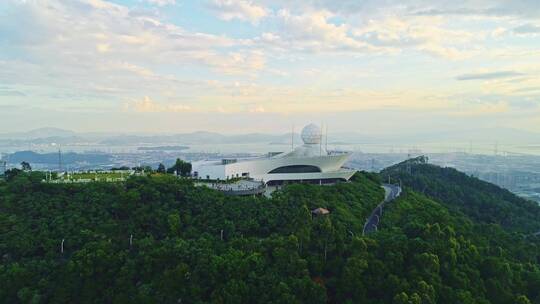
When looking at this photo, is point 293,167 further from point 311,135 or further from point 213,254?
point 213,254

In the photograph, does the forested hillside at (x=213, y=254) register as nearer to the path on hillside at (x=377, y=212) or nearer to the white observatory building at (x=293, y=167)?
the path on hillside at (x=377, y=212)

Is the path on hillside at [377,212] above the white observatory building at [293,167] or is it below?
below

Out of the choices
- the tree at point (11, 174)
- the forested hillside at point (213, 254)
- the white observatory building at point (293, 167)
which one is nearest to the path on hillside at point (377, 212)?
the forested hillside at point (213, 254)

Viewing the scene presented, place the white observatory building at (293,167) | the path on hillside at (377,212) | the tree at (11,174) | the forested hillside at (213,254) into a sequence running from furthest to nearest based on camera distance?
the white observatory building at (293,167)
the tree at (11,174)
the path on hillside at (377,212)
the forested hillside at (213,254)

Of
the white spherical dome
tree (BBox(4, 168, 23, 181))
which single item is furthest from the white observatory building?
tree (BBox(4, 168, 23, 181))

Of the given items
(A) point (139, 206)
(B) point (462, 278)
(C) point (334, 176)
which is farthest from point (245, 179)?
(B) point (462, 278)

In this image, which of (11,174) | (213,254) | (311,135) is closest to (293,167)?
(311,135)

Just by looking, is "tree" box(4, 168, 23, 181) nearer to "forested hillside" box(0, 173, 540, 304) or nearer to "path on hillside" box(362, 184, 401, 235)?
"forested hillside" box(0, 173, 540, 304)
